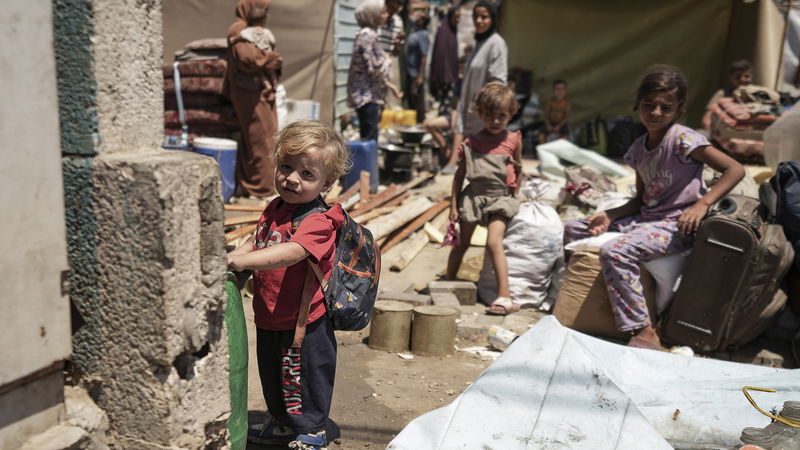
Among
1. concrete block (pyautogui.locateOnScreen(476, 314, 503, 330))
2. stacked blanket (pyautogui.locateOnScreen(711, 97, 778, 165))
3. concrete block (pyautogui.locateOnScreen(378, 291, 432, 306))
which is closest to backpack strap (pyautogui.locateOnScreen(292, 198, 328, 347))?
concrete block (pyautogui.locateOnScreen(378, 291, 432, 306))

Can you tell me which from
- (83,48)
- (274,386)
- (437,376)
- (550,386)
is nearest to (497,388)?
(550,386)

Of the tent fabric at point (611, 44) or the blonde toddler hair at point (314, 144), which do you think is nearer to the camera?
the blonde toddler hair at point (314, 144)

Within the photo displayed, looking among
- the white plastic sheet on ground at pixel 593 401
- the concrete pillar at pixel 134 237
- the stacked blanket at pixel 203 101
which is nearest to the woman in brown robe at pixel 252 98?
the stacked blanket at pixel 203 101

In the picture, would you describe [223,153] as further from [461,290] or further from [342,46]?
[342,46]

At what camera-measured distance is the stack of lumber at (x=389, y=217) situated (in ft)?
21.9

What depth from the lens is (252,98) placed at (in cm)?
814

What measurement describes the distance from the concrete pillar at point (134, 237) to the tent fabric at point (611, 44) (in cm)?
1240

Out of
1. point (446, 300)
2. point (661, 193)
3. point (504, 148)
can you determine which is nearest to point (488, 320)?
point (446, 300)

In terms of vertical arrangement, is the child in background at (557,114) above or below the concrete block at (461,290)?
above

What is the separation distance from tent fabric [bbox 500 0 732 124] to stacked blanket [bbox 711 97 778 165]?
3.24 meters

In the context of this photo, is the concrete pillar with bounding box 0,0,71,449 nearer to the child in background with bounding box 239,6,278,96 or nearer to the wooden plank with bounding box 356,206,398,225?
the wooden plank with bounding box 356,206,398,225

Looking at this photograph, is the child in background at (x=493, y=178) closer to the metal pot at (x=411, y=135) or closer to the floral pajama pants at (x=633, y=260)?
the floral pajama pants at (x=633, y=260)

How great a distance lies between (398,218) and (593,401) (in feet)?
14.8

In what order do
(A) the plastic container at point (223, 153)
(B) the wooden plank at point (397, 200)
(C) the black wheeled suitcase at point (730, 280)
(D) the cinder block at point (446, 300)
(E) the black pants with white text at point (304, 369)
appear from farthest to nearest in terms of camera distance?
(B) the wooden plank at point (397, 200) → (A) the plastic container at point (223, 153) → (D) the cinder block at point (446, 300) → (C) the black wheeled suitcase at point (730, 280) → (E) the black pants with white text at point (304, 369)
